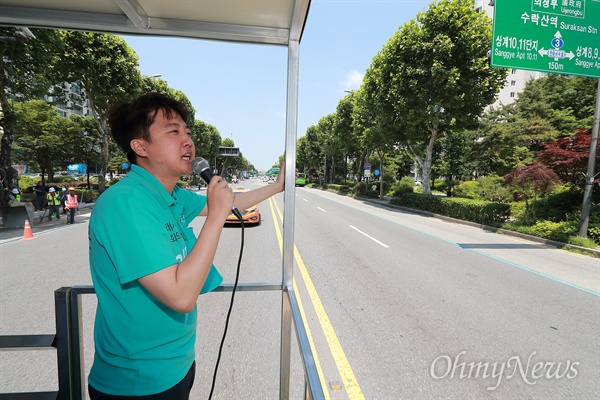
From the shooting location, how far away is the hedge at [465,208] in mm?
13516

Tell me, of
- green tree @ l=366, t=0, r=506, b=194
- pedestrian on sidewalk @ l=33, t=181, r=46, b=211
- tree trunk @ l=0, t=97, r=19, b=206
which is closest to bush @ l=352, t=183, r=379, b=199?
green tree @ l=366, t=0, r=506, b=194

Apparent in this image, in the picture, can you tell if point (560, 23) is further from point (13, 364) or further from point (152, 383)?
point (13, 364)

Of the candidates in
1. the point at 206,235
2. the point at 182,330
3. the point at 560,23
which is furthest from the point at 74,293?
the point at 560,23

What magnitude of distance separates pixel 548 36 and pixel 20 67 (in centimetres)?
1670

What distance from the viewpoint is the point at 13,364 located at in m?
3.06

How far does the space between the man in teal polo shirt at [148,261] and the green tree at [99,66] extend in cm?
1773

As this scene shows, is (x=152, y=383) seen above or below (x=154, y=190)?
below

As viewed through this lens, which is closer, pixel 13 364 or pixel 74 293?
pixel 74 293

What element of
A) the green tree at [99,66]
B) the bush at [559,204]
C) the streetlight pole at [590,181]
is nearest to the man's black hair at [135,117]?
the streetlight pole at [590,181]

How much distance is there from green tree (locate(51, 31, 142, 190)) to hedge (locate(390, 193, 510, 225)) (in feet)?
60.8

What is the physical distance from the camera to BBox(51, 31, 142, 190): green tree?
15219 mm

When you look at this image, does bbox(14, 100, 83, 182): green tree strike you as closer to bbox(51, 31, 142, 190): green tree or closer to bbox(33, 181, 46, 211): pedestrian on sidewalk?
bbox(51, 31, 142, 190): green tree

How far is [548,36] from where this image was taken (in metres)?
8.39

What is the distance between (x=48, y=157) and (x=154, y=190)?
27.6 m
